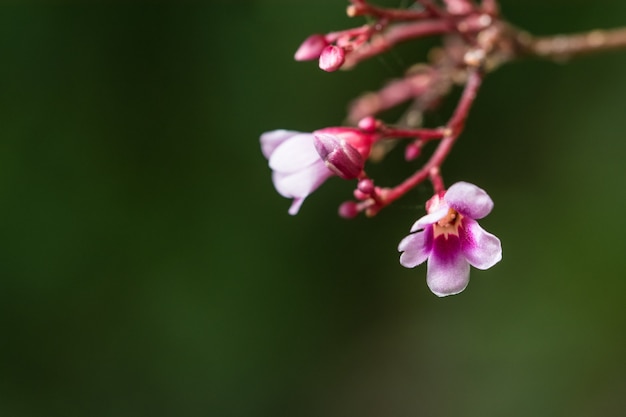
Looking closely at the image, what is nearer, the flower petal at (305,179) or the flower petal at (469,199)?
the flower petal at (469,199)

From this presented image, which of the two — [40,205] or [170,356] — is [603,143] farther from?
[40,205]

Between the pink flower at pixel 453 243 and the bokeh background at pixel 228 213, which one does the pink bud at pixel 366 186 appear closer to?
the pink flower at pixel 453 243

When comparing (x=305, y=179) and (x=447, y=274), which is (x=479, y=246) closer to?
(x=447, y=274)

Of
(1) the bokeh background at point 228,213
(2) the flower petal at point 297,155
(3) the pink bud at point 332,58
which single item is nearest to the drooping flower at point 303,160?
(2) the flower petal at point 297,155

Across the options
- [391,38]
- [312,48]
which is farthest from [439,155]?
[391,38]

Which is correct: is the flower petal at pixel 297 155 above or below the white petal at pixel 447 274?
above

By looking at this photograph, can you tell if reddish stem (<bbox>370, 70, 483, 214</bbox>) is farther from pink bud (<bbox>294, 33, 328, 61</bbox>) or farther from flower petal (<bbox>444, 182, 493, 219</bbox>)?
pink bud (<bbox>294, 33, 328, 61</bbox>)

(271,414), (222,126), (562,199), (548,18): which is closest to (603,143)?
(562,199)
